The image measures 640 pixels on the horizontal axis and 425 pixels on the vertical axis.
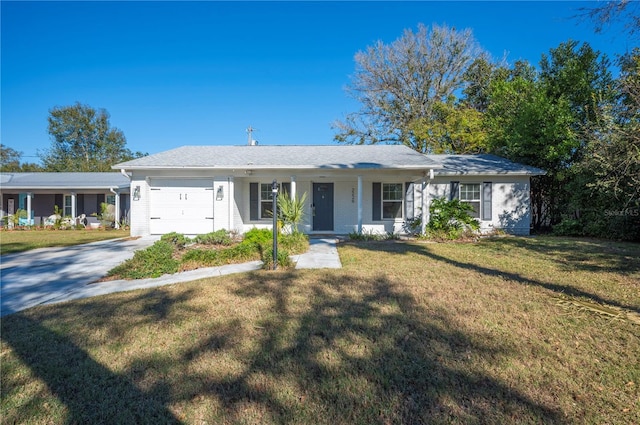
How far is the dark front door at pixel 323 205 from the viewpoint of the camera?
12578 millimetres

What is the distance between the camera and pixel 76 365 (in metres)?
2.74

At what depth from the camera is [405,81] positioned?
23.1 metres

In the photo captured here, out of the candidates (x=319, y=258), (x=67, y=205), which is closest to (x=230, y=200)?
(x=319, y=258)

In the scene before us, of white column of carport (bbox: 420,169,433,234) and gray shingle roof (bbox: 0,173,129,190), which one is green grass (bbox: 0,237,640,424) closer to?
white column of carport (bbox: 420,169,433,234)

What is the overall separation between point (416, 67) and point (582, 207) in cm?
1517

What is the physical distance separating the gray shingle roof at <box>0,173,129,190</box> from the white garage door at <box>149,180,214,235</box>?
23.4 feet

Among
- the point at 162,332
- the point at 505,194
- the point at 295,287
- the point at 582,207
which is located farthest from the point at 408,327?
the point at 582,207

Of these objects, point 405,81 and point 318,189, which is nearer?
A: point 318,189

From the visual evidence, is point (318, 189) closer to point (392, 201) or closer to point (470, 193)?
point (392, 201)

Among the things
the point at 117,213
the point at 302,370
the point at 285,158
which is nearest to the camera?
the point at 302,370

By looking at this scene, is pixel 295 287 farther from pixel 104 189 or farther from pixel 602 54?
pixel 104 189

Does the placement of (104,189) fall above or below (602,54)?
below

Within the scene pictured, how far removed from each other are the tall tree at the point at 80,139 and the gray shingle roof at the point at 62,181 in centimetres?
1573

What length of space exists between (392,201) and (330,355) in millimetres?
10150
